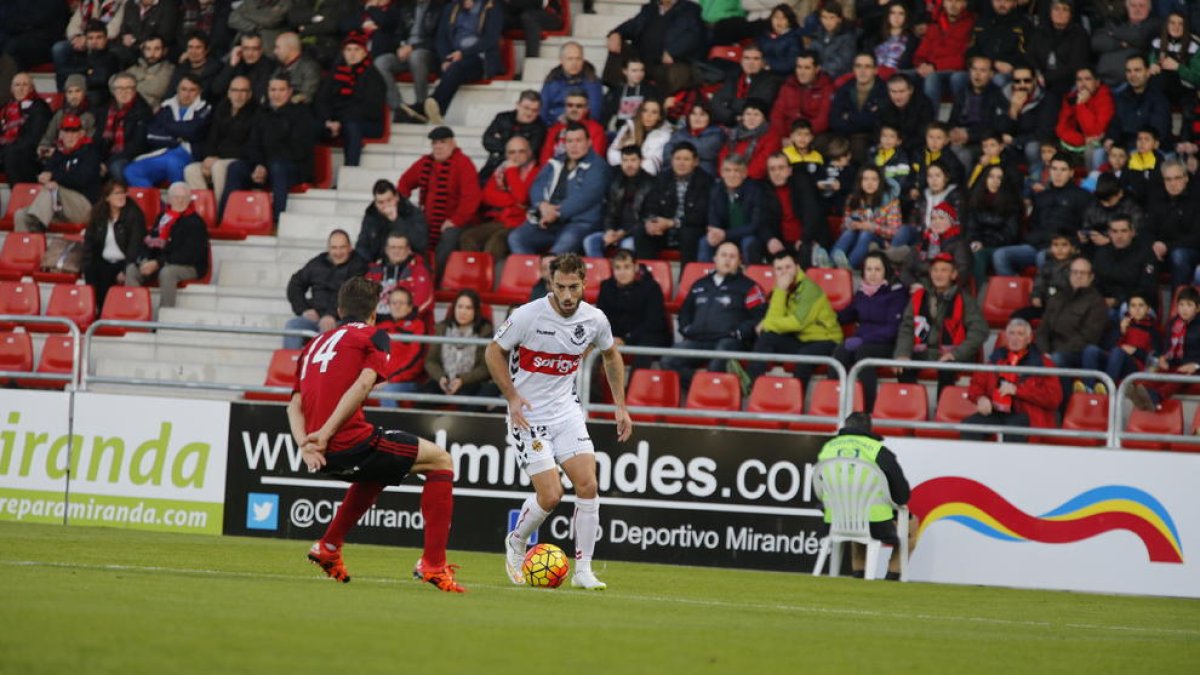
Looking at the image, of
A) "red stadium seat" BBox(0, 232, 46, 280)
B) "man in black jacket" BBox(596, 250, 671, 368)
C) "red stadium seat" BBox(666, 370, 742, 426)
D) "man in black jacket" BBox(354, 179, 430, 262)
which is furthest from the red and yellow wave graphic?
"red stadium seat" BBox(0, 232, 46, 280)

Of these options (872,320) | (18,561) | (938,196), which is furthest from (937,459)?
(18,561)

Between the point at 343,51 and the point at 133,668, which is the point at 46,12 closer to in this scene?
the point at 343,51

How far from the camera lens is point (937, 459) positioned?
56.4ft

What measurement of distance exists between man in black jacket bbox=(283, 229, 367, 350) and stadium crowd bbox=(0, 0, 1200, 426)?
0.11 ft

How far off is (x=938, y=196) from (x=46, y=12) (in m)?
14.1

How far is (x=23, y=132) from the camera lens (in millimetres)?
24906

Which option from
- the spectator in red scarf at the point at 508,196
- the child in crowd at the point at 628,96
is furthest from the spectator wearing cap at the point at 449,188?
the child in crowd at the point at 628,96

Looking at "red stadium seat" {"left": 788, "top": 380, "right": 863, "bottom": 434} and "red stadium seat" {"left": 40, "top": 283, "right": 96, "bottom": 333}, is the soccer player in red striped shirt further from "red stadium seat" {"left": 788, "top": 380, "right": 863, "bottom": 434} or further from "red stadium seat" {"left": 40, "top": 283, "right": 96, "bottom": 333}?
"red stadium seat" {"left": 40, "top": 283, "right": 96, "bottom": 333}

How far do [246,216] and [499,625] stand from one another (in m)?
14.7

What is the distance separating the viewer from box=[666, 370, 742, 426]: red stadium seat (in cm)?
1873

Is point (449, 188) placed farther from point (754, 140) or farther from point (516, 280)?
point (754, 140)

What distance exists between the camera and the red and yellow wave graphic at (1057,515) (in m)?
16.9

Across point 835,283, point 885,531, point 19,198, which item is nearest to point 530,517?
point 885,531

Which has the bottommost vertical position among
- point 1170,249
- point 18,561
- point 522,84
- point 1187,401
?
point 18,561
